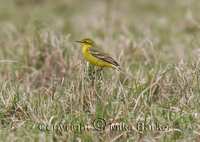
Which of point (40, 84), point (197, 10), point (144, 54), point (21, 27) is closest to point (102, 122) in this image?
point (40, 84)

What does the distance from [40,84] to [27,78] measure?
0.16 metres

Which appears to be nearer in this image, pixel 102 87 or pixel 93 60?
pixel 102 87

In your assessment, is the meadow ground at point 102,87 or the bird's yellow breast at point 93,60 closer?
the meadow ground at point 102,87

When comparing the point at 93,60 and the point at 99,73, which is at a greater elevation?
the point at 93,60

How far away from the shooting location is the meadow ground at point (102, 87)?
18.8 feet

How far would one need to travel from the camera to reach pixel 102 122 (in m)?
5.93

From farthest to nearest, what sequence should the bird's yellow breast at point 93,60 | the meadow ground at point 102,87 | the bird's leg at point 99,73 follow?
the bird's yellow breast at point 93,60 → the bird's leg at point 99,73 → the meadow ground at point 102,87

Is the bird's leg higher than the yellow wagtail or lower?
lower

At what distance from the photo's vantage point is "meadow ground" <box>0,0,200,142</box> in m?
5.74

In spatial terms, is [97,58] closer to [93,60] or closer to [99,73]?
[93,60]

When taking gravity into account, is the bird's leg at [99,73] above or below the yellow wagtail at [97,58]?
below

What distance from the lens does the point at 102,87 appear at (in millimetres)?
6488

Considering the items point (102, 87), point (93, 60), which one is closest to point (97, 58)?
point (93, 60)

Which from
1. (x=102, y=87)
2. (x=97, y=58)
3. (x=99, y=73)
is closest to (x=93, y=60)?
(x=97, y=58)
